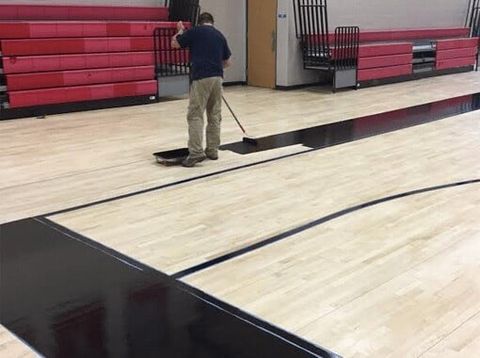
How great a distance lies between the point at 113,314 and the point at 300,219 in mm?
1677

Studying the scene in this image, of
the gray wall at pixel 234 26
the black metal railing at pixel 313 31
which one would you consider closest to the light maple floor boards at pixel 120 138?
the gray wall at pixel 234 26

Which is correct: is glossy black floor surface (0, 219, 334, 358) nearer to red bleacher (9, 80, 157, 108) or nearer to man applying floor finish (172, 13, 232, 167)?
man applying floor finish (172, 13, 232, 167)

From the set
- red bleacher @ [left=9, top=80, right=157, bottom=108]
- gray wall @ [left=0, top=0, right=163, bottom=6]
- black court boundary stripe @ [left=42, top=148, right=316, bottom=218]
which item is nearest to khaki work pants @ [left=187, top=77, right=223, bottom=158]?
black court boundary stripe @ [left=42, top=148, right=316, bottom=218]

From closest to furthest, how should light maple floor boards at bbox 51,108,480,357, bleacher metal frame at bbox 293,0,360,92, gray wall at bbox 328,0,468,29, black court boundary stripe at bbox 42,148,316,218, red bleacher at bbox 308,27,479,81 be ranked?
light maple floor boards at bbox 51,108,480,357
black court boundary stripe at bbox 42,148,316,218
bleacher metal frame at bbox 293,0,360,92
red bleacher at bbox 308,27,479,81
gray wall at bbox 328,0,468,29

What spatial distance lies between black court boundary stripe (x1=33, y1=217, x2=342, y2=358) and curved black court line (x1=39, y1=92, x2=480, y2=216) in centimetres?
78

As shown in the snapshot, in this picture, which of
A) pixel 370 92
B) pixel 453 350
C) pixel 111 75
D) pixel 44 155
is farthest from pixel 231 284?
pixel 370 92

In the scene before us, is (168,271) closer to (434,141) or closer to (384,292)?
(384,292)

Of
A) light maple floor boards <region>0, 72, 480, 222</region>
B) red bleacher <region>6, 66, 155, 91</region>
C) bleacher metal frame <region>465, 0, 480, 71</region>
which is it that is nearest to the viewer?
light maple floor boards <region>0, 72, 480, 222</region>

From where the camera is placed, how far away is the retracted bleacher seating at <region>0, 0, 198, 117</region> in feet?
24.4

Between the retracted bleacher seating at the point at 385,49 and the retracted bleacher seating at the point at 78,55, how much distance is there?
2558mm

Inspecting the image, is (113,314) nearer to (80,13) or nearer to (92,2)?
(80,13)

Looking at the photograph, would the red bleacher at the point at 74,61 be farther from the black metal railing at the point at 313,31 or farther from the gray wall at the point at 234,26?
the black metal railing at the point at 313,31

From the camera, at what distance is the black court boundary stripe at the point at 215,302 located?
2.44 metres

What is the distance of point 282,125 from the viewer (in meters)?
7.32
